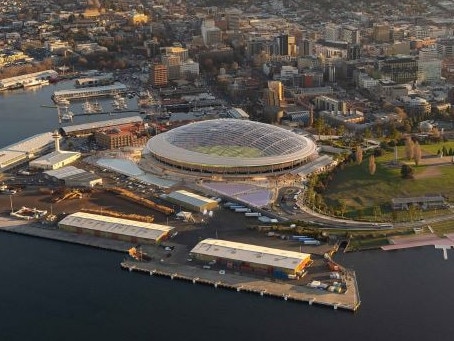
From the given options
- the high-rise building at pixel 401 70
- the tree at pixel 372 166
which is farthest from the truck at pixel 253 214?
the high-rise building at pixel 401 70

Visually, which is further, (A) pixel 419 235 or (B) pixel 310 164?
(B) pixel 310 164

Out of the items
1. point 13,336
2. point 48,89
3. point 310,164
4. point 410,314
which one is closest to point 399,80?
point 310,164

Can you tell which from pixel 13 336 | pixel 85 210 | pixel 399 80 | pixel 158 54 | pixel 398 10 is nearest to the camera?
pixel 13 336

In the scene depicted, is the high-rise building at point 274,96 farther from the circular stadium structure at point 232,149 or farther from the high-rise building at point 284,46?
the high-rise building at point 284,46

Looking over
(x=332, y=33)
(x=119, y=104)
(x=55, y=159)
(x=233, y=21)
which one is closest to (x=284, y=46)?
(x=332, y=33)

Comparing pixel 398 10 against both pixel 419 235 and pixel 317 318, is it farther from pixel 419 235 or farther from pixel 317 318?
pixel 317 318

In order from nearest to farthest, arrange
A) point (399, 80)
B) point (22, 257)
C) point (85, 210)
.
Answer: point (22, 257)
point (85, 210)
point (399, 80)

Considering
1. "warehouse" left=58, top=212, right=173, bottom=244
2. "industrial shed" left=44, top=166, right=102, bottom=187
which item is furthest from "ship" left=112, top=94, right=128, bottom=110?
"warehouse" left=58, top=212, right=173, bottom=244
